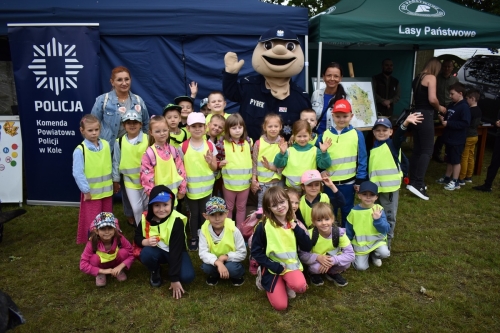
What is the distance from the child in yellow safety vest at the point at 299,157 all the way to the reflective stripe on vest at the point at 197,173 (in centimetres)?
73

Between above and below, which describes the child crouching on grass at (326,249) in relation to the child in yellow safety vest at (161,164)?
below

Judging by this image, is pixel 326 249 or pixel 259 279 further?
pixel 326 249

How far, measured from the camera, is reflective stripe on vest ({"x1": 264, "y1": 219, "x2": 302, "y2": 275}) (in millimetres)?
3410

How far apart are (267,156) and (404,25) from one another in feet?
10.9

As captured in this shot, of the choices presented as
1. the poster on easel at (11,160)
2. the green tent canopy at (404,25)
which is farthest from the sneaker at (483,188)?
the poster on easel at (11,160)

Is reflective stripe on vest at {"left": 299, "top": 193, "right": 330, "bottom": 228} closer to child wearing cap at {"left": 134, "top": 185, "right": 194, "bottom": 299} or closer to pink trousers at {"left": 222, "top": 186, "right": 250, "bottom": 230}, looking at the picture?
pink trousers at {"left": 222, "top": 186, "right": 250, "bottom": 230}

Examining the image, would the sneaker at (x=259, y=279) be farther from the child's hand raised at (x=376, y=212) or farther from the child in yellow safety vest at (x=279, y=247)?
the child's hand raised at (x=376, y=212)

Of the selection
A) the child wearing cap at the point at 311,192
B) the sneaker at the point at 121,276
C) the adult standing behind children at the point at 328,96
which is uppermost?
the adult standing behind children at the point at 328,96

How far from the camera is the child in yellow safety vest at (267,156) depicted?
13.8 feet

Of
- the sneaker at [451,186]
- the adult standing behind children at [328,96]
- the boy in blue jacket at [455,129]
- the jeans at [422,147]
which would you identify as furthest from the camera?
the sneaker at [451,186]

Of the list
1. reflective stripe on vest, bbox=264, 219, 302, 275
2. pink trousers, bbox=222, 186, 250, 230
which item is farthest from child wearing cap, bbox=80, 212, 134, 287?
reflective stripe on vest, bbox=264, 219, 302, 275

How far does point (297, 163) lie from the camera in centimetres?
420

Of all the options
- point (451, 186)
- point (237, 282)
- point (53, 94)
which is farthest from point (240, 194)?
point (451, 186)

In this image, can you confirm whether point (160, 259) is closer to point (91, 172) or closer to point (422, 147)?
point (91, 172)
